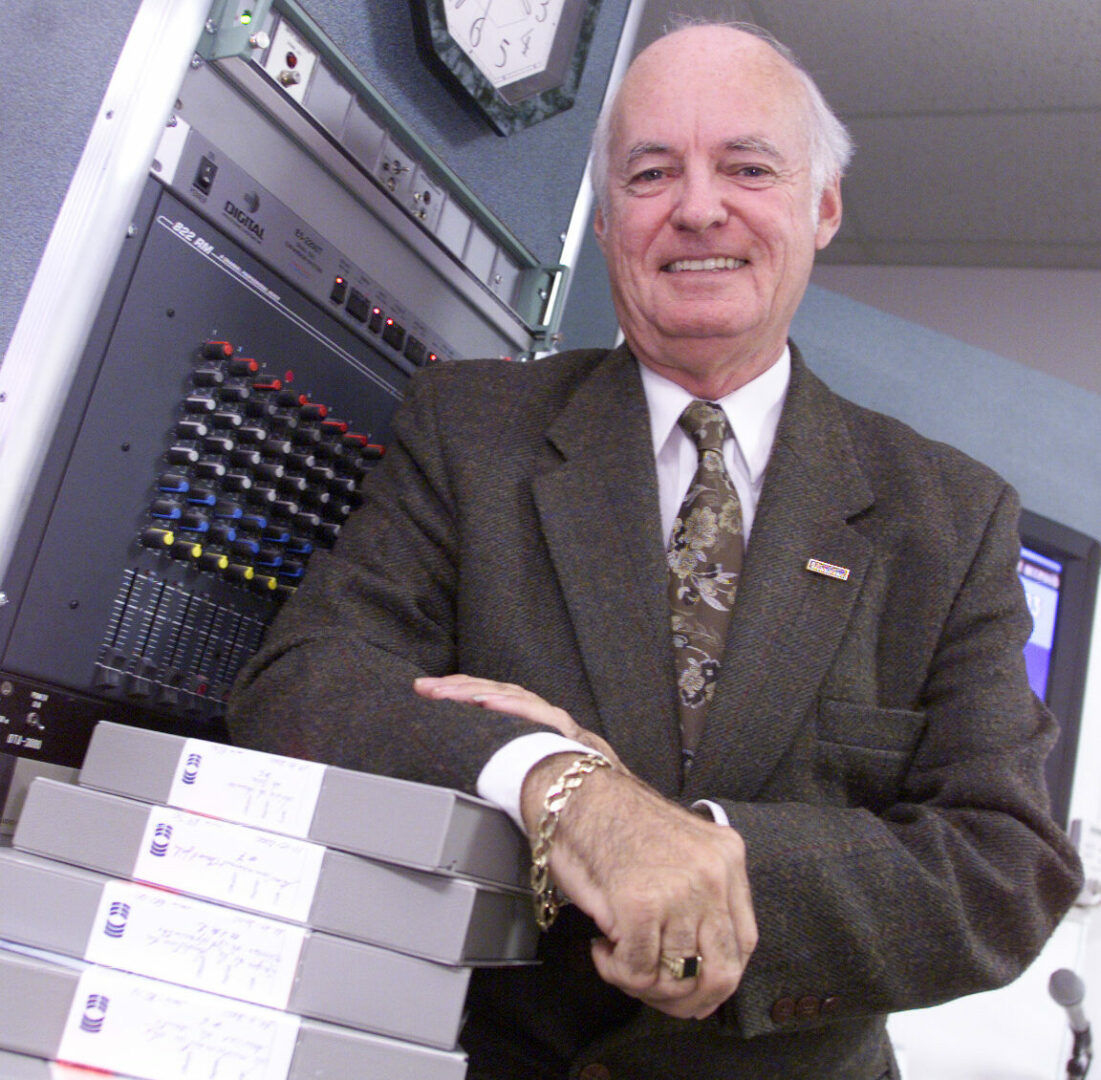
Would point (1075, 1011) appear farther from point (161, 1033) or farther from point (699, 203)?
point (161, 1033)

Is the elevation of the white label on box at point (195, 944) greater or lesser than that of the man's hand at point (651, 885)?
lesser

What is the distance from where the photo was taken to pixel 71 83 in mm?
889

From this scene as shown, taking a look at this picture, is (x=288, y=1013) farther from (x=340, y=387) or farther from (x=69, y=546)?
(x=340, y=387)

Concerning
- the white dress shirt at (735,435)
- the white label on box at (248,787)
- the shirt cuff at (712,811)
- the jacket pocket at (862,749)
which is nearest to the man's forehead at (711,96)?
the white dress shirt at (735,435)

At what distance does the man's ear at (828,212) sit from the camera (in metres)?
1.29

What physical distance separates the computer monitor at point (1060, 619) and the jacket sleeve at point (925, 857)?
118 cm

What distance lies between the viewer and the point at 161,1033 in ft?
2.02

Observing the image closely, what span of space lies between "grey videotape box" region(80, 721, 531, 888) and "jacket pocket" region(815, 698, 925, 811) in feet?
1.16

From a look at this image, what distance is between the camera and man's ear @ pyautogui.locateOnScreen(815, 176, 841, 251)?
1295 millimetres

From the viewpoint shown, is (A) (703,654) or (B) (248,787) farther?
(A) (703,654)

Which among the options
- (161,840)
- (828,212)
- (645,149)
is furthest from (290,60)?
(161,840)

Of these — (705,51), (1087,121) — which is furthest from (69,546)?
(1087,121)

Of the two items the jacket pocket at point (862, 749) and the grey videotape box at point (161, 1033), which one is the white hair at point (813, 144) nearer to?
the jacket pocket at point (862, 749)

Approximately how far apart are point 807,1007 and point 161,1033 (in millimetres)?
419
